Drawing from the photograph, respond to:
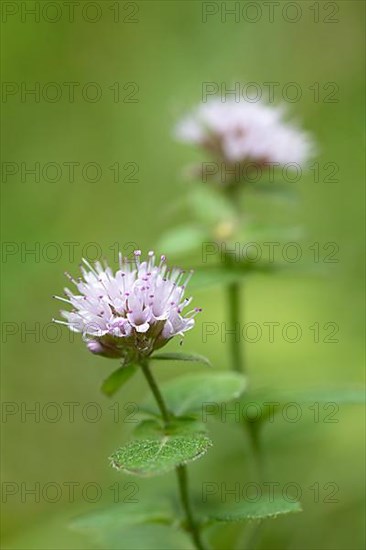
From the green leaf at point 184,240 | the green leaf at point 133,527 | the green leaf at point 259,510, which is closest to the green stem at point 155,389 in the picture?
the green leaf at point 259,510

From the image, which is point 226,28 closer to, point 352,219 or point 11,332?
point 352,219

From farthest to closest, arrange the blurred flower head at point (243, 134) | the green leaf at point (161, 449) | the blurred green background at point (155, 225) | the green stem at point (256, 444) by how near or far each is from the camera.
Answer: the blurred green background at point (155, 225) < the blurred flower head at point (243, 134) < the green stem at point (256, 444) < the green leaf at point (161, 449)

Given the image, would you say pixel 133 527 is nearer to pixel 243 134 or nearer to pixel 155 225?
pixel 243 134

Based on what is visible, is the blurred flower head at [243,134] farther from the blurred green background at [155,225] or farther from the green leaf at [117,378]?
the green leaf at [117,378]

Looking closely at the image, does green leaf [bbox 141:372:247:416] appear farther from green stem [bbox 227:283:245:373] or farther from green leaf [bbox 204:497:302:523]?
green stem [bbox 227:283:245:373]

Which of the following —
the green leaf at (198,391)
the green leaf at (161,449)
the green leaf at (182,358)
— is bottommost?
the green leaf at (161,449)

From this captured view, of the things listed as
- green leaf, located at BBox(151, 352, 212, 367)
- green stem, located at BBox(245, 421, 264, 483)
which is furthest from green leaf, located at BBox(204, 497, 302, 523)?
green stem, located at BBox(245, 421, 264, 483)

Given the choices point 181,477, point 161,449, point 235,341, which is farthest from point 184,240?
A: point 161,449
